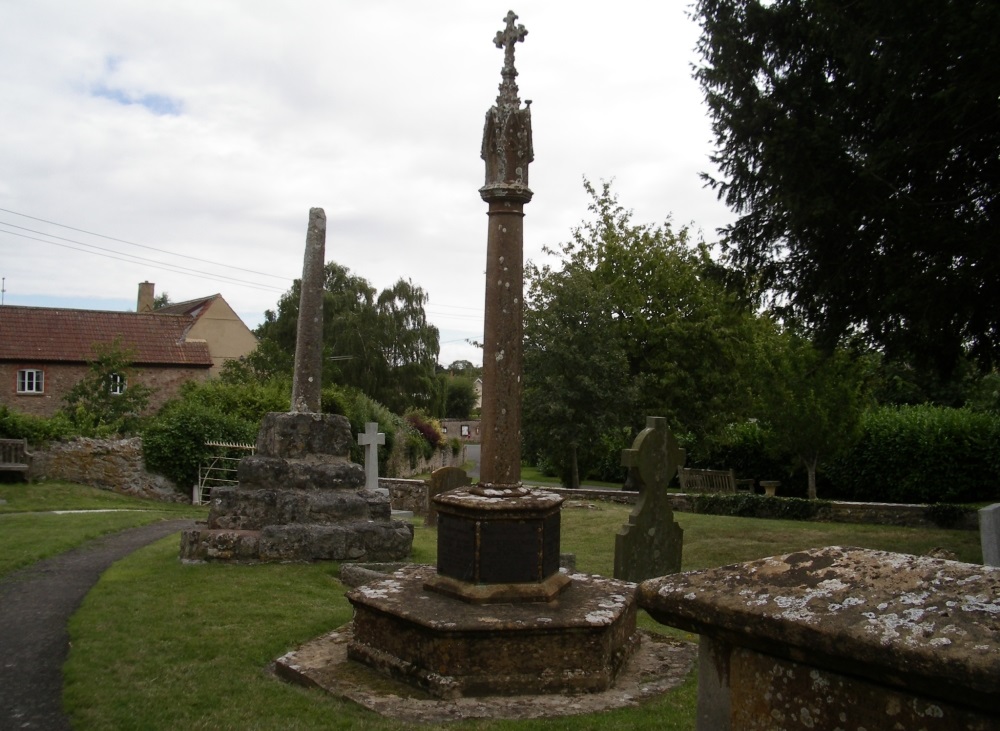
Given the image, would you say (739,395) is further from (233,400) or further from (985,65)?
(985,65)

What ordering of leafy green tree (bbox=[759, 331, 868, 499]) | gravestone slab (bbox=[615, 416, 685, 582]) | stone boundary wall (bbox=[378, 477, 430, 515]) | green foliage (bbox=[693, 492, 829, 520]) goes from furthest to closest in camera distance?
stone boundary wall (bbox=[378, 477, 430, 515]), leafy green tree (bbox=[759, 331, 868, 499]), green foliage (bbox=[693, 492, 829, 520]), gravestone slab (bbox=[615, 416, 685, 582])

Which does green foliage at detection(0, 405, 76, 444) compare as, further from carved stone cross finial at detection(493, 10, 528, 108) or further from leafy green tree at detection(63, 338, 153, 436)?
→ carved stone cross finial at detection(493, 10, 528, 108)

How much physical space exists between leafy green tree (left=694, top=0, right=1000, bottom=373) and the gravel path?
986 centimetres

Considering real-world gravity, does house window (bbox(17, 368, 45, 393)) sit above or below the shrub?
above

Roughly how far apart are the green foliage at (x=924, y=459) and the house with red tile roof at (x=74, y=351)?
26.4 m

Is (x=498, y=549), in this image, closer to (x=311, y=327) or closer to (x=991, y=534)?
(x=991, y=534)

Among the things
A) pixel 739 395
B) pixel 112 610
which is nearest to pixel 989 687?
pixel 112 610

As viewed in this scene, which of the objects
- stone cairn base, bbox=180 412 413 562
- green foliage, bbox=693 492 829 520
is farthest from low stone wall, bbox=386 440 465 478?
stone cairn base, bbox=180 412 413 562

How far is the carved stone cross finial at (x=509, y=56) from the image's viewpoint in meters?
7.66

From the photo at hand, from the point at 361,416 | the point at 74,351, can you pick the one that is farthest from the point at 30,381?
the point at 361,416

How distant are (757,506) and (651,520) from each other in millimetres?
9225

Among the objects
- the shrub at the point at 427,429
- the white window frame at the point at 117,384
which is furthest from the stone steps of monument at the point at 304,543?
the shrub at the point at 427,429

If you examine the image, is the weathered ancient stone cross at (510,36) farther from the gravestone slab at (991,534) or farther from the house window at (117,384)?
the house window at (117,384)

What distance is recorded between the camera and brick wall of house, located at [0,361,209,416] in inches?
1304
